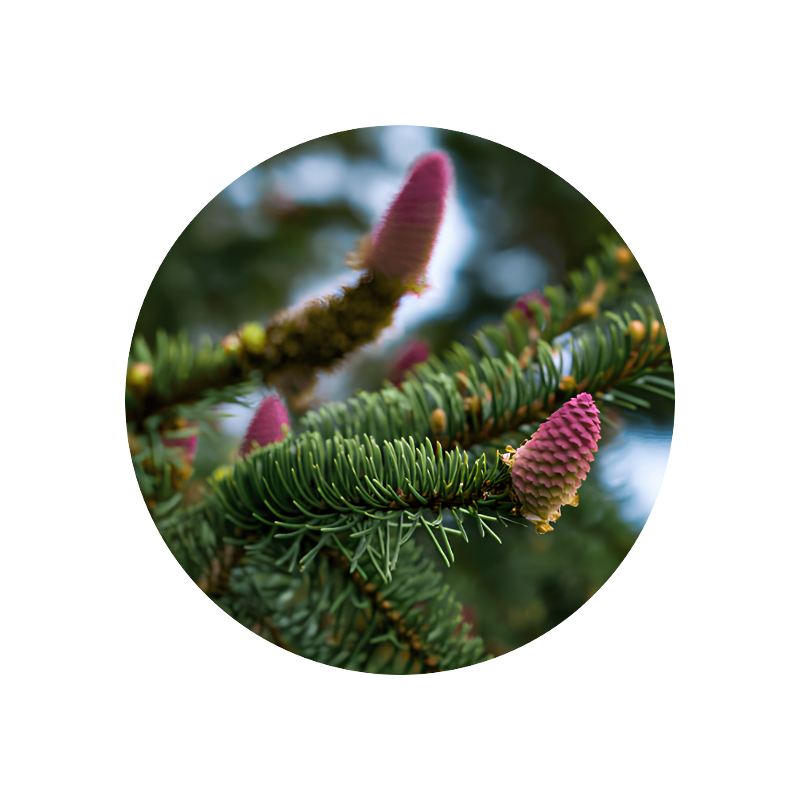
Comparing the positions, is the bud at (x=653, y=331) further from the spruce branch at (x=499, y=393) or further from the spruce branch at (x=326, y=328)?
the spruce branch at (x=326, y=328)

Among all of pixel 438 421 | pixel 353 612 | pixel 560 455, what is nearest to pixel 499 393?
pixel 438 421

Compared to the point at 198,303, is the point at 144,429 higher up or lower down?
lower down

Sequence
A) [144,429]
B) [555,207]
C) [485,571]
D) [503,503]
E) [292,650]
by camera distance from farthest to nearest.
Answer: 1. [555,207]
2. [485,571]
3. [292,650]
4. [144,429]
5. [503,503]

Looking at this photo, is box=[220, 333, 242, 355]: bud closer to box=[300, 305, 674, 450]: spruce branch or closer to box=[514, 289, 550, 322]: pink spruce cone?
box=[300, 305, 674, 450]: spruce branch

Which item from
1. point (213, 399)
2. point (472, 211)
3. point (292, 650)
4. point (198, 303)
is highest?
point (472, 211)

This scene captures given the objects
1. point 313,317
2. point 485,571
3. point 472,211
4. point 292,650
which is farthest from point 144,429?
point 472,211

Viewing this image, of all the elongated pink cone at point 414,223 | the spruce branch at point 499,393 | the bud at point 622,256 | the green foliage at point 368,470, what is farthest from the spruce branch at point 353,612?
the bud at point 622,256

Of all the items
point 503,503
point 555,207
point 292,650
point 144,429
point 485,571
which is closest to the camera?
point 503,503

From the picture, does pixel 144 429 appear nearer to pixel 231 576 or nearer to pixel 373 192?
pixel 231 576
